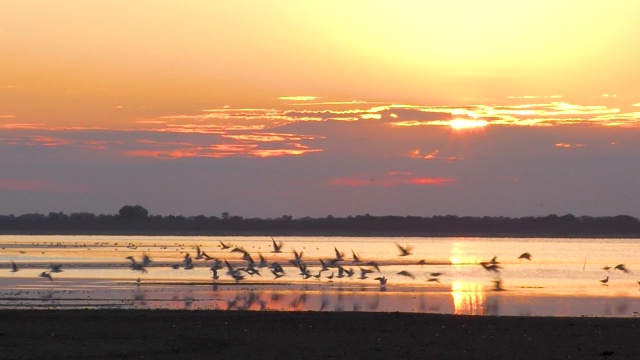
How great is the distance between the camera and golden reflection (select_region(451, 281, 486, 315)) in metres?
26.8

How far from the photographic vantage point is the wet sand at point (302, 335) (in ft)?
53.4

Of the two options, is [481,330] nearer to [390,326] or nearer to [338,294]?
[390,326]

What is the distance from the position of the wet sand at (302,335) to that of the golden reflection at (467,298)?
4.03m

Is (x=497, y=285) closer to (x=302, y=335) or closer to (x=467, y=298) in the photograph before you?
(x=467, y=298)

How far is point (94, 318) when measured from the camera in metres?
21.9

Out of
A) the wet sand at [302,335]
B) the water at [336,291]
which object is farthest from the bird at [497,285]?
the wet sand at [302,335]

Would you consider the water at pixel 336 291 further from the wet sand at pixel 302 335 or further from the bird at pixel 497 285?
the wet sand at pixel 302 335

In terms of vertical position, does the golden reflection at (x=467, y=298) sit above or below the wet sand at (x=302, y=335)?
below

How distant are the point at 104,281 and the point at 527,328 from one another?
2170cm

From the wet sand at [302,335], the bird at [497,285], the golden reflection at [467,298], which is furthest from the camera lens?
the bird at [497,285]

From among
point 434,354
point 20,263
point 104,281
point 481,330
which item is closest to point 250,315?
point 481,330

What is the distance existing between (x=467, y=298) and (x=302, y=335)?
44.2 ft

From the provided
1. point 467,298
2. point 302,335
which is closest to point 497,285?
point 467,298

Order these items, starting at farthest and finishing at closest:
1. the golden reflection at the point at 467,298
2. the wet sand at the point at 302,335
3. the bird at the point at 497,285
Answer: the bird at the point at 497,285
the golden reflection at the point at 467,298
the wet sand at the point at 302,335
